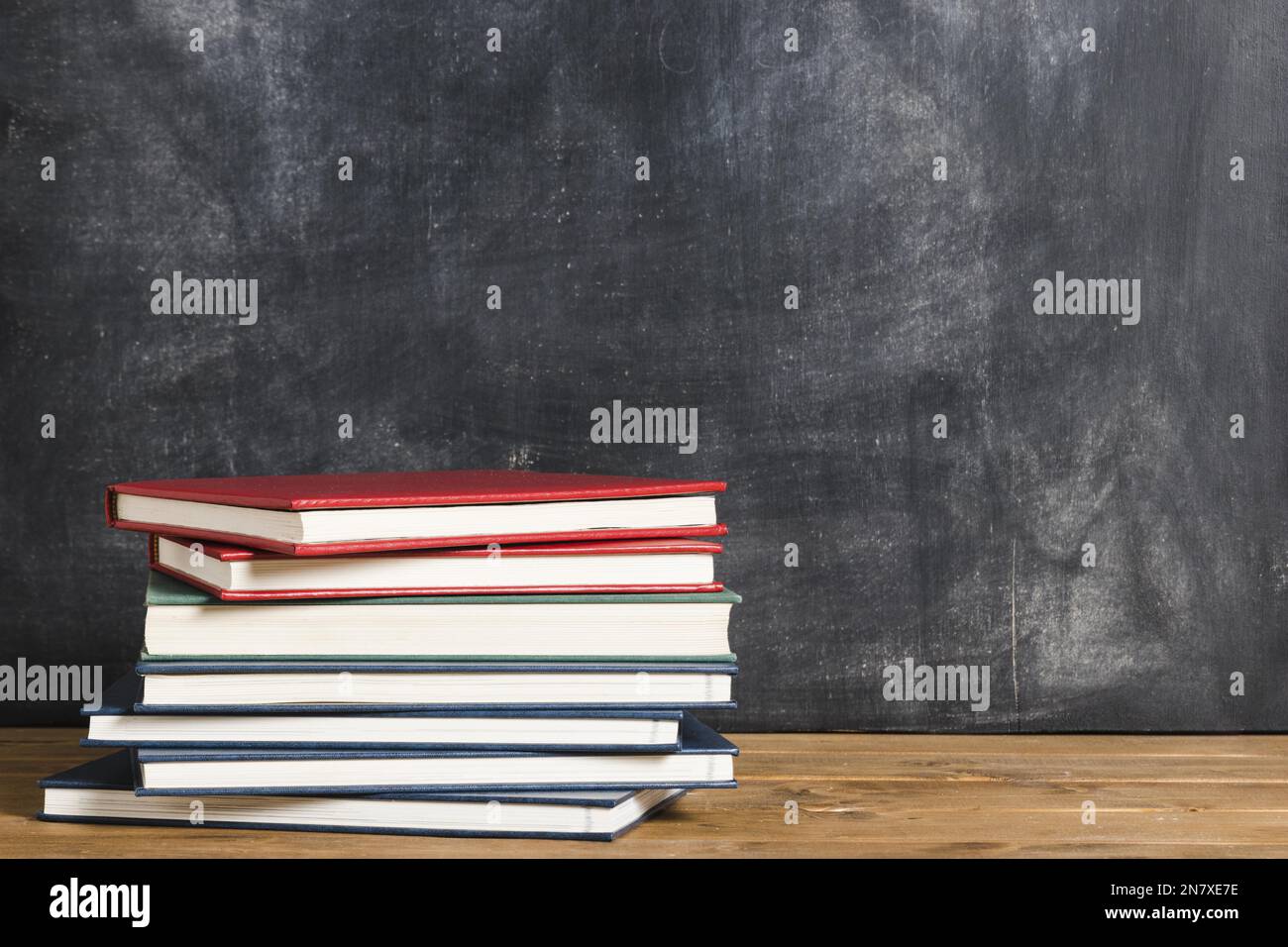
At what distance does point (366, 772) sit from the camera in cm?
97

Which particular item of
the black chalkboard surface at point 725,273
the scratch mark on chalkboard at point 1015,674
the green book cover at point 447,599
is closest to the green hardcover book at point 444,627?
the green book cover at point 447,599

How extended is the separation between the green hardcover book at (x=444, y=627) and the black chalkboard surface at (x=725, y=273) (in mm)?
451

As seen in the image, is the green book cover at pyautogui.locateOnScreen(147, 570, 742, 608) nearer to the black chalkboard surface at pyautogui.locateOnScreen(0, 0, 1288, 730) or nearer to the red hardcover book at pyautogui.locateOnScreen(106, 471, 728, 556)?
the red hardcover book at pyautogui.locateOnScreen(106, 471, 728, 556)

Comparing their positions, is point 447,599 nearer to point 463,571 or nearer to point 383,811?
point 463,571

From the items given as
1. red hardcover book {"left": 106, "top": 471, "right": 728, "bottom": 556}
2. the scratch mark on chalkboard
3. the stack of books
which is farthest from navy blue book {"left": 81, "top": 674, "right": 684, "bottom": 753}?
the scratch mark on chalkboard

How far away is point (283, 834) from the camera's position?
979 millimetres

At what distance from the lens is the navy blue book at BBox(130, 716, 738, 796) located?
3.17 ft

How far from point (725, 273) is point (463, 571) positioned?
0.60 meters

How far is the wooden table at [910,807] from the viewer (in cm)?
95

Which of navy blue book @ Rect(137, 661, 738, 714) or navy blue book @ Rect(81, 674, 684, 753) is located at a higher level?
navy blue book @ Rect(137, 661, 738, 714)

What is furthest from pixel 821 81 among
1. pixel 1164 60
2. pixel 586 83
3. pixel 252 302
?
pixel 252 302

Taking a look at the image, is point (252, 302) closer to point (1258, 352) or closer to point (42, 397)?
point (42, 397)

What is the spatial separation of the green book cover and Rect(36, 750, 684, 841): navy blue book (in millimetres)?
153

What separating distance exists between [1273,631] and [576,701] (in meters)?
0.93
